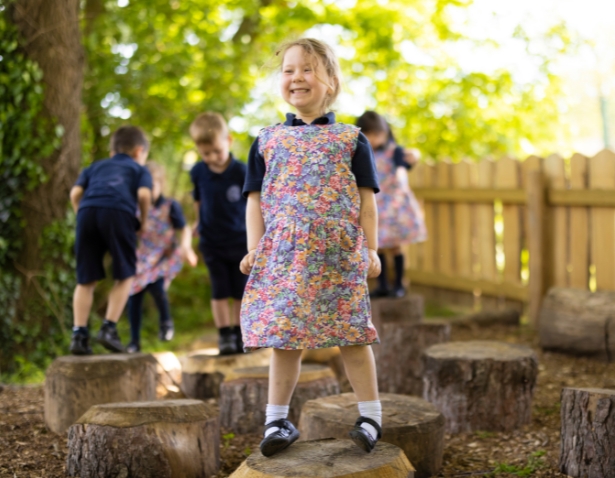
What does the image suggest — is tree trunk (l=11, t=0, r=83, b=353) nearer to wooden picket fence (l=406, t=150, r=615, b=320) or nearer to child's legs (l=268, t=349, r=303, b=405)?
child's legs (l=268, t=349, r=303, b=405)

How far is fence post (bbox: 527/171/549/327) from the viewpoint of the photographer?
21.9 feet

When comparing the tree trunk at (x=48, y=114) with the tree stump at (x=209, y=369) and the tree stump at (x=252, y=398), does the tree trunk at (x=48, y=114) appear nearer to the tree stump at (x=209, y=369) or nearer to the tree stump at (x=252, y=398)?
the tree stump at (x=209, y=369)

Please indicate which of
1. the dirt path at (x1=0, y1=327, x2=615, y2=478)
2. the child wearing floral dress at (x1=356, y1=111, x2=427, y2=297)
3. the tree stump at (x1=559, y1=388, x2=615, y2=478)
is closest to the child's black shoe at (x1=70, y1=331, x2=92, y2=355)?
the dirt path at (x1=0, y1=327, x2=615, y2=478)

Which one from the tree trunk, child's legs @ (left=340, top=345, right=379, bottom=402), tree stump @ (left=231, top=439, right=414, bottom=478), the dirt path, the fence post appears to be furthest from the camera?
the fence post

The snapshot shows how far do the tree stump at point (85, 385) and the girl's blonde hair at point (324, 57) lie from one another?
76.0 inches

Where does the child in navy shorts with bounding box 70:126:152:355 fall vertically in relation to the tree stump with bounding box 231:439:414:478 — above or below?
above

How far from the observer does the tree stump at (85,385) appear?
3.84 meters

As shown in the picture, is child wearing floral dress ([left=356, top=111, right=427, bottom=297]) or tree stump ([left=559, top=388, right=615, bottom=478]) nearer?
tree stump ([left=559, top=388, right=615, bottom=478])

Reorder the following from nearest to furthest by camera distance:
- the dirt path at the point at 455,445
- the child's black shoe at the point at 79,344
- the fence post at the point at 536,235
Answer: the dirt path at the point at 455,445 → the child's black shoe at the point at 79,344 → the fence post at the point at 536,235

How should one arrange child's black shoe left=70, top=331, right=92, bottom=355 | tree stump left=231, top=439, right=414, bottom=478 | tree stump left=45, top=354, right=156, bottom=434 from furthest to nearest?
child's black shoe left=70, top=331, right=92, bottom=355 → tree stump left=45, top=354, right=156, bottom=434 → tree stump left=231, top=439, right=414, bottom=478

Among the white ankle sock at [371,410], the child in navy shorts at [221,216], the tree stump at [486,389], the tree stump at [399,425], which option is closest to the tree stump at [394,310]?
the child in navy shorts at [221,216]

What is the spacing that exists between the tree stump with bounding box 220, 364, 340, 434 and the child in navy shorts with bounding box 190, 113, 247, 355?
67cm

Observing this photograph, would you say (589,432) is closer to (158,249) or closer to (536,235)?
(158,249)

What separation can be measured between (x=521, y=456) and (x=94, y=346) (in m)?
4.20
